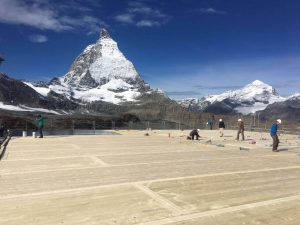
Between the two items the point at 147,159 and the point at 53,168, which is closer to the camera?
the point at 53,168

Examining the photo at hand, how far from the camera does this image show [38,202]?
806cm

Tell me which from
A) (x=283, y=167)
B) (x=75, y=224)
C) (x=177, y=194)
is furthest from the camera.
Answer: (x=283, y=167)

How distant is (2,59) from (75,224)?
171ft

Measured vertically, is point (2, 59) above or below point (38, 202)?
above

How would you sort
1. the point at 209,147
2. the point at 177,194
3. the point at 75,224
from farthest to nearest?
the point at 209,147 → the point at 177,194 → the point at 75,224

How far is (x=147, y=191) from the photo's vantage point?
30.1ft

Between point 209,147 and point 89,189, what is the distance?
12265 mm

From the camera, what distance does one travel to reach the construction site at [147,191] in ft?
23.5

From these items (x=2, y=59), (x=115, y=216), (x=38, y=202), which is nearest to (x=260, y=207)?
(x=115, y=216)

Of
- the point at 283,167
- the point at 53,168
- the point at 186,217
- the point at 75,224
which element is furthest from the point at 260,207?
the point at 53,168

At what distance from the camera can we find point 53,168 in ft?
40.7

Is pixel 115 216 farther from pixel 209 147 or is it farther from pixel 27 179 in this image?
pixel 209 147

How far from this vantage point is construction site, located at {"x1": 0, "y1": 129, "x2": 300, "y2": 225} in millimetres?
7172

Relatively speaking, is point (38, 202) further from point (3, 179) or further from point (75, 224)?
point (3, 179)
